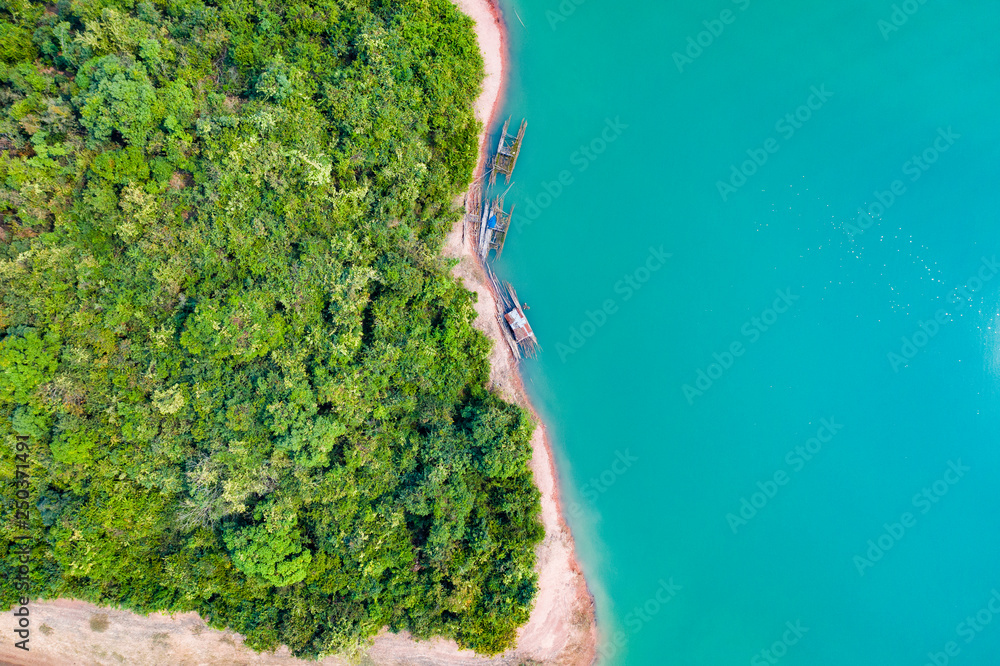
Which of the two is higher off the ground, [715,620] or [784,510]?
[784,510]

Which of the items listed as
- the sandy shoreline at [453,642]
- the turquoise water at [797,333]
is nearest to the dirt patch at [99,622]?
the sandy shoreline at [453,642]

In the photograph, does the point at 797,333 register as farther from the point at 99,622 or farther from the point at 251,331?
the point at 99,622

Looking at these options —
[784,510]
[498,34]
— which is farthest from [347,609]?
[498,34]

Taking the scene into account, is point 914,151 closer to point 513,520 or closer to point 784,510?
point 784,510

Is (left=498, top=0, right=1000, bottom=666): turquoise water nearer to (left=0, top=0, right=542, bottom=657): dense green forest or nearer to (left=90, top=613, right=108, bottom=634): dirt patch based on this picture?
(left=0, top=0, right=542, bottom=657): dense green forest

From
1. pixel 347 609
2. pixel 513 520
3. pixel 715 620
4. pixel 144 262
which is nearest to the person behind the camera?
pixel 144 262

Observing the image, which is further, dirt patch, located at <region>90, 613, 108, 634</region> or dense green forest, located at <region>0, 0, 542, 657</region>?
dirt patch, located at <region>90, 613, 108, 634</region>

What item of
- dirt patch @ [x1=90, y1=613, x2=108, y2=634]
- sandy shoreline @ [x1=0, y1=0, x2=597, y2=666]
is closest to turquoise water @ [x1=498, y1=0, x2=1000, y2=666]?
sandy shoreline @ [x1=0, y1=0, x2=597, y2=666]
